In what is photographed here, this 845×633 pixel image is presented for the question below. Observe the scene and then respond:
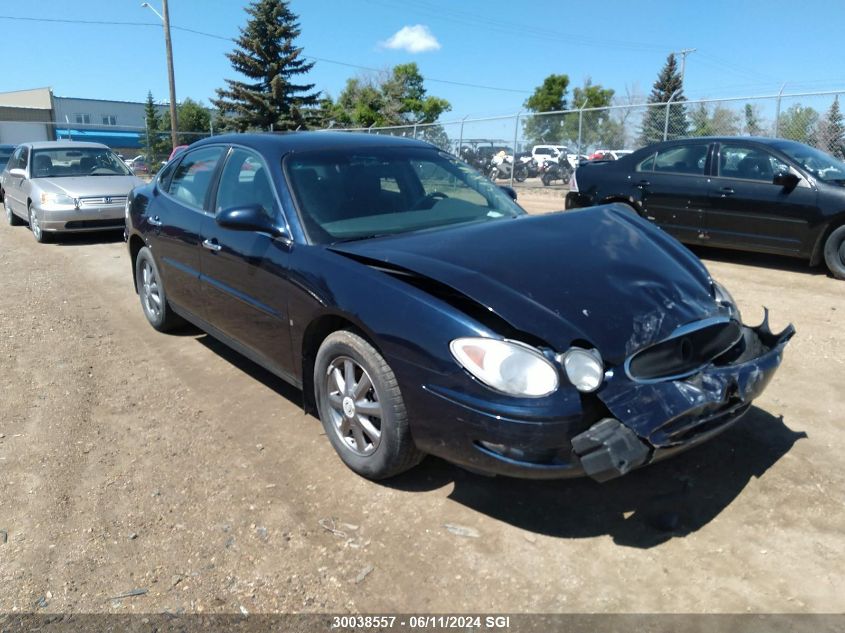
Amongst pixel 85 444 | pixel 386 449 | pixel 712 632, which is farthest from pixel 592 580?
pixel 85 444

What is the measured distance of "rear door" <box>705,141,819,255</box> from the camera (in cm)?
743

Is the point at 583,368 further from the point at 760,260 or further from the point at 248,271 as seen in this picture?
the point at 760,260

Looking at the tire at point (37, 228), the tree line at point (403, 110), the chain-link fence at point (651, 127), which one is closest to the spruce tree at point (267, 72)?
the tree line at point (403, 110)

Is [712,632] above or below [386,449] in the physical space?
below

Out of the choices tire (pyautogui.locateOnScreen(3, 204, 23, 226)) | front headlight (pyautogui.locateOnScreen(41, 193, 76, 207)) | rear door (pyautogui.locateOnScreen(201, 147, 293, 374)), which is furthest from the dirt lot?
tire (pyautogui.locateOnScreen(3, 204, 23, 226))

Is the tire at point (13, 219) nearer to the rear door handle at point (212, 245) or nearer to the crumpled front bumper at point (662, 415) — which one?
the rear door handle at point (212, 245)

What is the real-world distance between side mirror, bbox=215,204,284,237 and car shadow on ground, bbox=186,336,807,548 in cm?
150

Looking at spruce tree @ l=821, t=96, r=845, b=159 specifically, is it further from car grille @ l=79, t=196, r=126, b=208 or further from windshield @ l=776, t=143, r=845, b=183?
car grille @ l=79, t=196, r=126, b=208

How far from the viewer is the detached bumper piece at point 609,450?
2.50m

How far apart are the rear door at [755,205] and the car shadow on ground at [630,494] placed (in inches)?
183

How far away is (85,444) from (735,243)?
23.6ft

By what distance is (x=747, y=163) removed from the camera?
314 inches

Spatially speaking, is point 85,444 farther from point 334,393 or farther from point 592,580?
point 592,580

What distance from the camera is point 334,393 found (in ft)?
11.1
